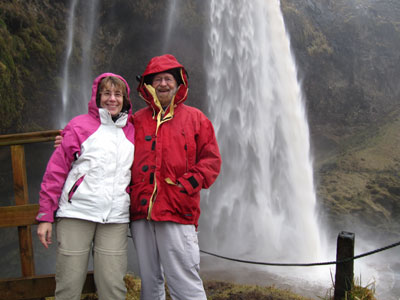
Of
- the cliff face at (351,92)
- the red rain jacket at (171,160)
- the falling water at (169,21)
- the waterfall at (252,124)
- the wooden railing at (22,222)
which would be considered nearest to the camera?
the red rain jacket at (171,160)

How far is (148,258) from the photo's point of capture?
224 centimetres

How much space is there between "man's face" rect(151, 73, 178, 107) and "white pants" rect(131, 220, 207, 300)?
0.92 meters

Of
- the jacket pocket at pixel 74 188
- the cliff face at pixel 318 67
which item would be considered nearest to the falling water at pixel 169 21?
the cliff face at pixel 318 67

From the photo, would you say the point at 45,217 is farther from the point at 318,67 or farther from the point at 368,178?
the point at 318,67

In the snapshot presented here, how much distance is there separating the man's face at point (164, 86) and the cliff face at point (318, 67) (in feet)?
A: 20.1

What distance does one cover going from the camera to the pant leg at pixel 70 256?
210cm

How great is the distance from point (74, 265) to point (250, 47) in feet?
39.6

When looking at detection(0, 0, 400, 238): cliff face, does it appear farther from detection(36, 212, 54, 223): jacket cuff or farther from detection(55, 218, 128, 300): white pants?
detection(55, 218, 128, 300): white pants

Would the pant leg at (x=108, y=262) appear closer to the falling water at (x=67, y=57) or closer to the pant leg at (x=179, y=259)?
the pant leg at (x=179, y=259)

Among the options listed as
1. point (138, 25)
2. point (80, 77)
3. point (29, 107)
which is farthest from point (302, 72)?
point (29, 107)

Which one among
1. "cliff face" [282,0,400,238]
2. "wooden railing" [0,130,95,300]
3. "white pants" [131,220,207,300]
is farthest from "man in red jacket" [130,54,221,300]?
"cliff face" [282,0,400,238]

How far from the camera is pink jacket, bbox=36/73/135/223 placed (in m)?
2.12

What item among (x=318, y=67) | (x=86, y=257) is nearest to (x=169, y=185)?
(x=86, y=257)

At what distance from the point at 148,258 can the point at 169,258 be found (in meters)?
0.18
